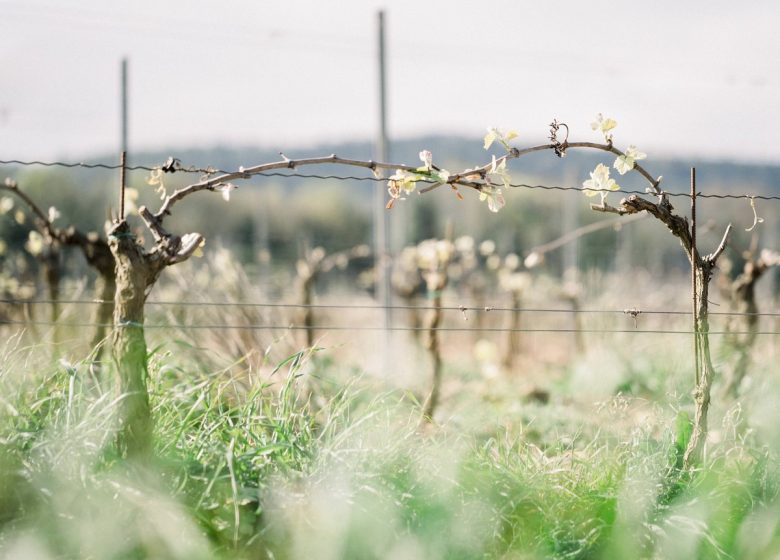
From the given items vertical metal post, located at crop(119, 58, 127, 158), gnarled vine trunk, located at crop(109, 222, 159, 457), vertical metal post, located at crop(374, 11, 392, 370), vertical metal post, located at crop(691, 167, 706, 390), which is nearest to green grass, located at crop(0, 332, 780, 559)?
gnarled vine trunk, located at crop(109, 222, 159, 457)

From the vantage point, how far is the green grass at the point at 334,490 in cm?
223

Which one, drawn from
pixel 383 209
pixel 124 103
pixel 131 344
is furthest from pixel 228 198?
pixel 124 103

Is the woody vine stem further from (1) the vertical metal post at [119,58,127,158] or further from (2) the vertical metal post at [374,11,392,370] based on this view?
(1) the vertical metal post at [119,58,127,158]

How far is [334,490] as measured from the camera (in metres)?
2.39

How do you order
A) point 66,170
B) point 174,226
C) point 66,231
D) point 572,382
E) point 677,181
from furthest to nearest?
point 677,181 → point 174,226 → point 66,170 → point 572,382 → point 66,231

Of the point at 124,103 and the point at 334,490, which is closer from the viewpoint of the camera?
the point at 334,490

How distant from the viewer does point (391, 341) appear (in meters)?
5.40

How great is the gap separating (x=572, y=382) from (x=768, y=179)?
17.0 m

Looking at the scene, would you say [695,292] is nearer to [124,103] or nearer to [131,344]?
[131,344]

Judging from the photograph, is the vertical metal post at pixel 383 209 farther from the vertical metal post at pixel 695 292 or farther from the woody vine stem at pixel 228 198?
the vertical metal post at pixel 695 292

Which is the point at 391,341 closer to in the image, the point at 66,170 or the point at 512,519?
the point at 512,519

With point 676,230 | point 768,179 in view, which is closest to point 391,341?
point 676,230

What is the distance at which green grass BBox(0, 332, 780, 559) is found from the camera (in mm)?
2234

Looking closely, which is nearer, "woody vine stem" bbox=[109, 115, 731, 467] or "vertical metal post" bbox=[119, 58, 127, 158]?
"woody vine stem" bbox=[109, 115, 731, 467]
